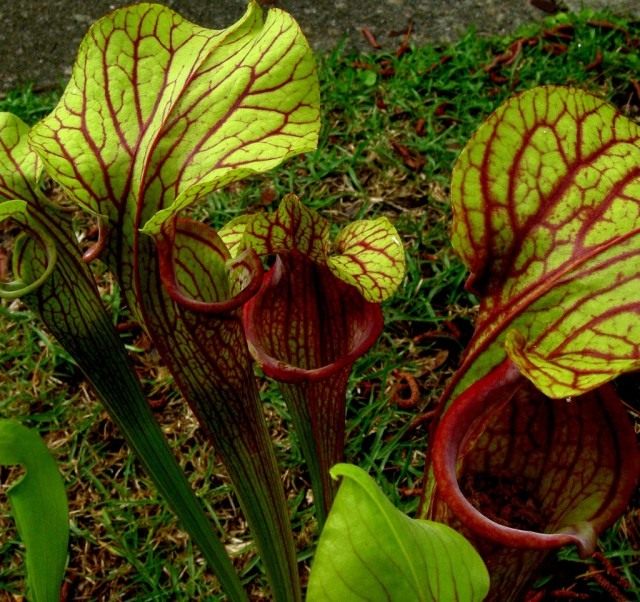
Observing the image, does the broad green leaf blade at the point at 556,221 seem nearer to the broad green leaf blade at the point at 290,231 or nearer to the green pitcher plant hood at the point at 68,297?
the broad green leaf blade at the point at 290,231

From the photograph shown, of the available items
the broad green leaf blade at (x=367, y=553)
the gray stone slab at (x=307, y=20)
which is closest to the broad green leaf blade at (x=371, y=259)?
the broad green leaf blade at (x=367, y=553)

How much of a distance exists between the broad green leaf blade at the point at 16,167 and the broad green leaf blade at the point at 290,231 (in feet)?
0.75

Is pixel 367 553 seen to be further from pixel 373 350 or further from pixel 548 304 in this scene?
pixel 373 350

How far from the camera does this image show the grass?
1.48m

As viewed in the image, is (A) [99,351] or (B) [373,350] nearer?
(A) [99,351]

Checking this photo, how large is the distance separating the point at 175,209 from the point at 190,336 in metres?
0.17

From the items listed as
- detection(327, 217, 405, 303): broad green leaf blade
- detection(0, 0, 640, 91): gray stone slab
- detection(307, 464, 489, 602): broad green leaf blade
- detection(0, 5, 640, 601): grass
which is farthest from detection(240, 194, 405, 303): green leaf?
detection(0, 0, 640, 91): gray stone slab

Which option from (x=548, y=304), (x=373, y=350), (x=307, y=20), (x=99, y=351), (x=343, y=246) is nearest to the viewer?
(x=548, y=304)

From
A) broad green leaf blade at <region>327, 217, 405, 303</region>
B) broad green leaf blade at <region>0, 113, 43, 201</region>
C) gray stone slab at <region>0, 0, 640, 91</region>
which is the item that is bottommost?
gray stone slab at <region>0, 0, 640, 91</region>

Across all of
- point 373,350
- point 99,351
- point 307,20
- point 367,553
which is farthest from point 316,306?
point 307,20

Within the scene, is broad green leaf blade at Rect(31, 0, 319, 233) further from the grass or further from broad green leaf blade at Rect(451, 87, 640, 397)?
the grass

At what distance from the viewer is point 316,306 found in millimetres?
938

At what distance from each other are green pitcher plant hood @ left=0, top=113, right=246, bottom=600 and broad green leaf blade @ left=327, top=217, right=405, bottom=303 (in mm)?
255

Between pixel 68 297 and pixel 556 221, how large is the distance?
48cm
